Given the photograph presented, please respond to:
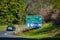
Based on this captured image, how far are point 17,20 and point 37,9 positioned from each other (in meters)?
8.55

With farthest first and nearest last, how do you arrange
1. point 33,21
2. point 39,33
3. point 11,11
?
point 11,11 → point 33,21 → point 39,33

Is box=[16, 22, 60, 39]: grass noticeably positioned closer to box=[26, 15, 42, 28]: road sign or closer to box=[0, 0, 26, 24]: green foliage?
box=[26, 15, 42, 28]: road sign

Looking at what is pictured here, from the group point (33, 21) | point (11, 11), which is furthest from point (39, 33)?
point (11, 11)

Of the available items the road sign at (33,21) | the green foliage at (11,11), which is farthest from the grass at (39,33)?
the green foliage at (11,11)

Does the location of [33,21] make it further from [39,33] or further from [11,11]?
[11,11]

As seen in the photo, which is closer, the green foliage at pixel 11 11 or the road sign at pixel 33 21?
the road sign at pixel 33 21

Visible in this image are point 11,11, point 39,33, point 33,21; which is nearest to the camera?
point 39,33

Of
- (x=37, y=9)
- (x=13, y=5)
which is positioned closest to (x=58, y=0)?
(x=37, y=9)

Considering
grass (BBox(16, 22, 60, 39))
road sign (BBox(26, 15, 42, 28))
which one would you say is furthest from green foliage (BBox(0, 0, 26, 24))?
road sign (BBox(26, 15, 42, 28))

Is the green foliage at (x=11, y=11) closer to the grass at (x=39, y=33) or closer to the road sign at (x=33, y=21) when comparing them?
the grass at (x=39, y=33)

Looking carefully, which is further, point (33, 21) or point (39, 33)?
point (33, 21)

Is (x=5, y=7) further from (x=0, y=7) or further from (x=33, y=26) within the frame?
(x=33, y=26)

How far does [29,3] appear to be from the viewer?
78.9 m

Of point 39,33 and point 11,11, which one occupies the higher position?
point 11,11
